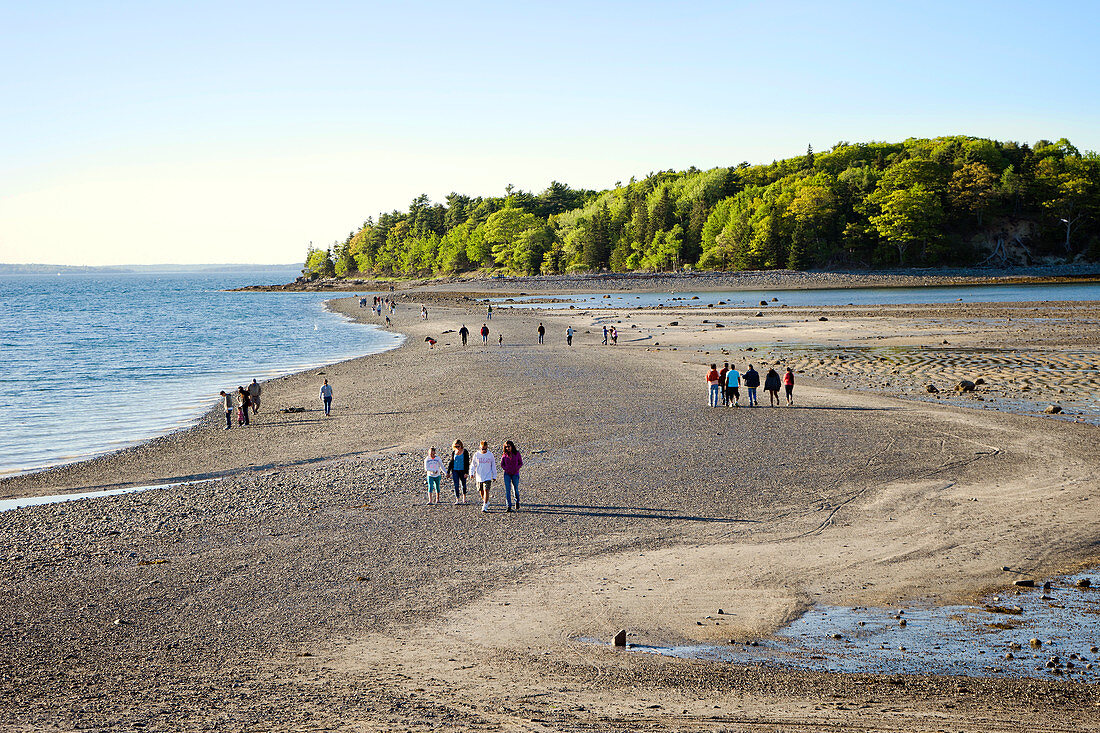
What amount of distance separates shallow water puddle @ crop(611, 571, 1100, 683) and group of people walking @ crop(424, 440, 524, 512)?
21.8ft

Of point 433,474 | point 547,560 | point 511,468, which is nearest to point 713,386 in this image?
point 511,468

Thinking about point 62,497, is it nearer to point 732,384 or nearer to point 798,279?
point 732,384

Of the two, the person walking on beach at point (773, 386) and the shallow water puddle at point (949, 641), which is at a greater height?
the person walking on beach at point (773, 386)

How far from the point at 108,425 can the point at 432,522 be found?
64.4ft

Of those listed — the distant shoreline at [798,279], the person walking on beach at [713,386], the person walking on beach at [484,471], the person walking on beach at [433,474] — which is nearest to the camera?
the person walking on beach at [484,471]

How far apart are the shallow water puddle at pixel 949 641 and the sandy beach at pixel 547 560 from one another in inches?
9.9

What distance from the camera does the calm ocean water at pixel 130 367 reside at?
2783 centimetres

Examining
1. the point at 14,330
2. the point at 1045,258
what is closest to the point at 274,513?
the point at 14,330

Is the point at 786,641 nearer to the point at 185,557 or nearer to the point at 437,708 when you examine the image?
the point at 437,708

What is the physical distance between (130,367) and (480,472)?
4065 cm

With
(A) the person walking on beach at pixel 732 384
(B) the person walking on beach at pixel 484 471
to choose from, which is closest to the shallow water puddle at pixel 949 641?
(B) the person walking on beach at pixel 484 471

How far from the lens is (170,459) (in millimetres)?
22734

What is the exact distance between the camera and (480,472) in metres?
16.2

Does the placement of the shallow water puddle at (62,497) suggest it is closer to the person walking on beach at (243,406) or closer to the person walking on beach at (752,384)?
the person walking on beach at (243,406)
